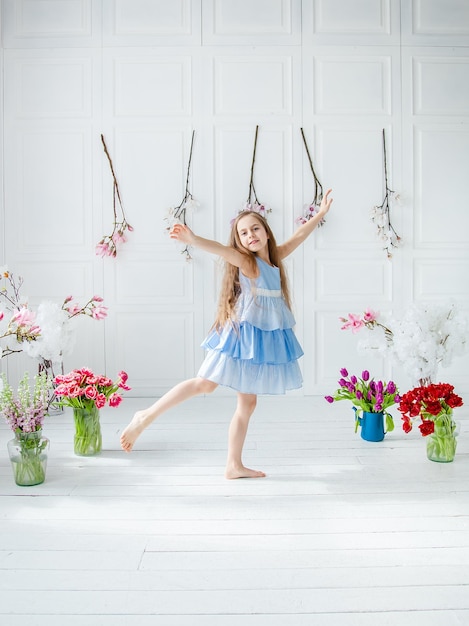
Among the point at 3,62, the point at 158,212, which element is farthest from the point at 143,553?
the point at 3,62

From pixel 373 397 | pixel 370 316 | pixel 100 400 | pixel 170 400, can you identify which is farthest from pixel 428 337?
pixel 100 400

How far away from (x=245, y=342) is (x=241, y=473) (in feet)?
1.85

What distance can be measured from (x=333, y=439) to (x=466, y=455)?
66 centimetres

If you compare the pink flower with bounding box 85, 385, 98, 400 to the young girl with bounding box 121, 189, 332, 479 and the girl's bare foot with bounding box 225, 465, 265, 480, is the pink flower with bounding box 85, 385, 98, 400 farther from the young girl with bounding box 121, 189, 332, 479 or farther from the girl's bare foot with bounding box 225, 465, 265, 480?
the girl's bare foot with bounding box 225, 465, 265, 480

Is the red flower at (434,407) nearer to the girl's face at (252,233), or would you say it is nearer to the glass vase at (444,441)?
the glass vase at (444,441)

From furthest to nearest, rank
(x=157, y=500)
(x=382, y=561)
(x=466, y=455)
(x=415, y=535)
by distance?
(x=466, y=455)
(x=157, y=500)
(x=415, y=535)
(x=382, y=561)

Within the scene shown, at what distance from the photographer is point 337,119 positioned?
13.1 feet

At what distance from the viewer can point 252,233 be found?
2398 millimetres

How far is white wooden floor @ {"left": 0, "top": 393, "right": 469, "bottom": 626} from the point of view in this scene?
1.45 metres

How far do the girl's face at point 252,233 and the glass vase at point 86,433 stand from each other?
1.11 meters

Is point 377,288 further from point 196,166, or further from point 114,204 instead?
point 114,204

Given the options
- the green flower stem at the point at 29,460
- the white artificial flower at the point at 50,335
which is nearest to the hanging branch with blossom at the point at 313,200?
the white artificial flower at the point at 50,335

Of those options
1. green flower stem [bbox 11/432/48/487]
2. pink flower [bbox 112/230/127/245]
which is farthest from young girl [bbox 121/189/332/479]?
pink flower [bbox 112/230/127/245]

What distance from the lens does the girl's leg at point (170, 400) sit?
7.90 feet
